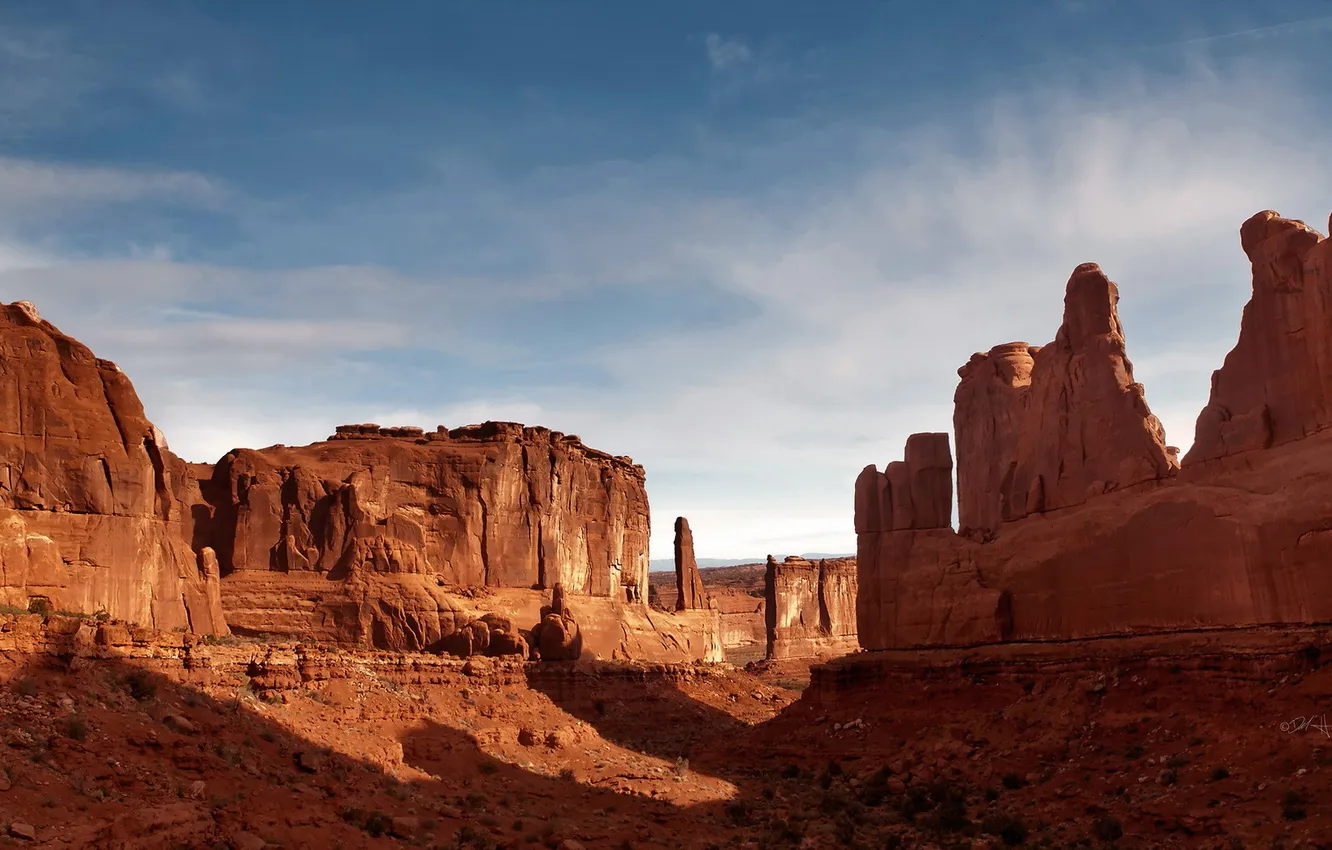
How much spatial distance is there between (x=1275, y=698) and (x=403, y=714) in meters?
20.9

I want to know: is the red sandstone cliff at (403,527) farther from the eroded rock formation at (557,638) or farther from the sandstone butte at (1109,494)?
the sandstone butte at (1109,494)

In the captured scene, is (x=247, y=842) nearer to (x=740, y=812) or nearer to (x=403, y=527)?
(x=740, y=812)

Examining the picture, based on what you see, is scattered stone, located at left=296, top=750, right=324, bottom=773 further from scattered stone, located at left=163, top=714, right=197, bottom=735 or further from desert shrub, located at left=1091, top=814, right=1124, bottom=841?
desert shrub, located at left=1091, top=814, right=1124, bottom=841

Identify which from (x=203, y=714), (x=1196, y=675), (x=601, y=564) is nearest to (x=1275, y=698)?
(x=1196, y=675)

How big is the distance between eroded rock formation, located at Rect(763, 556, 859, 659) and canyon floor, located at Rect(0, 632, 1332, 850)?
125 feet

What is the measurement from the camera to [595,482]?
61.2 m

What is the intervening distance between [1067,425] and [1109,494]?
2.87 metres

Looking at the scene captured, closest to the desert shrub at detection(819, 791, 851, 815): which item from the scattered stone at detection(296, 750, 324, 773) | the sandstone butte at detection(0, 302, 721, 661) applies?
the scattered stone at detection(296, 750, 324, 773)

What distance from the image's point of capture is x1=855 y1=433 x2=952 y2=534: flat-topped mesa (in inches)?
1597

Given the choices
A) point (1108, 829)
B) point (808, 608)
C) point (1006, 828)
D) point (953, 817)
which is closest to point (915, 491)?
point (953, 817)

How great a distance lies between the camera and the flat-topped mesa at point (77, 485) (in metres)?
24.9

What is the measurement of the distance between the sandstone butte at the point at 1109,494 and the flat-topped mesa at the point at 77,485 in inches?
874

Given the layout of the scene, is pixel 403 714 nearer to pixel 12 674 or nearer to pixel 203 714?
pixel 203 714

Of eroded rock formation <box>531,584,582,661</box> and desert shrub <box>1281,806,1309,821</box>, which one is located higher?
eroded rock formation <box>531,584,582,661</box>
